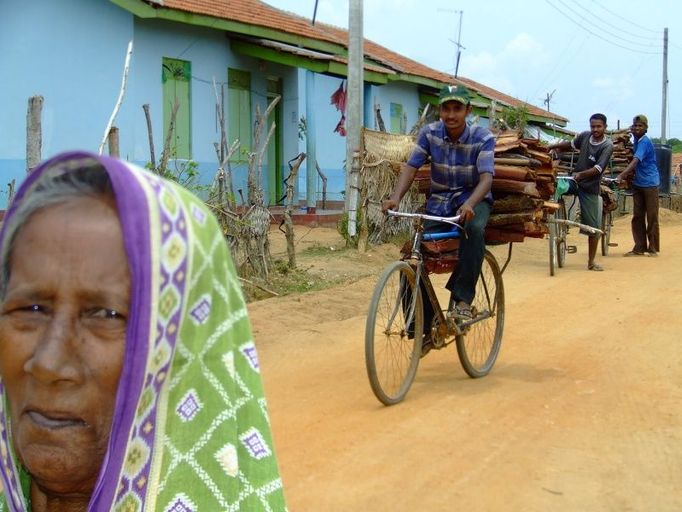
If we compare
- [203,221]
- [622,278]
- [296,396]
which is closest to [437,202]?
[296,396]

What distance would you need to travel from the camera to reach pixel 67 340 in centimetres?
128

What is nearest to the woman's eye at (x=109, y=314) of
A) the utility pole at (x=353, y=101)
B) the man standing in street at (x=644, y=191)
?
the utility pole at (x=353, y=101)

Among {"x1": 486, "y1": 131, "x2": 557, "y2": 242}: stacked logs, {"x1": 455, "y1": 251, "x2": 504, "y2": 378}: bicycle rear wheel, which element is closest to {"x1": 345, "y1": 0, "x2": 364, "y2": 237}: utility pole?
{"x1": 455, "y1": 251, "x2": 504, "y2": 378}: bicycle rear wheel

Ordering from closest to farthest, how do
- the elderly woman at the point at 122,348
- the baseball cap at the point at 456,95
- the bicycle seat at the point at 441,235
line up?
the elderly woman at the point at 122,348
the baseball cap at the point at 456,95
the bicycle seat at the point at 441,235

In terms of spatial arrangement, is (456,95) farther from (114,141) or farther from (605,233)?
(605,233)

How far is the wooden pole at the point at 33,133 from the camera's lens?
6.23 metres

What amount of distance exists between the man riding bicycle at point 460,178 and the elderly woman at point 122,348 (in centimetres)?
455

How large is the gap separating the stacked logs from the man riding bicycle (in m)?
0.41

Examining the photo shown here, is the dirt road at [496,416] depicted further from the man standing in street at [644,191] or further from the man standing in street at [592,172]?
the man standing in street at [644,191]

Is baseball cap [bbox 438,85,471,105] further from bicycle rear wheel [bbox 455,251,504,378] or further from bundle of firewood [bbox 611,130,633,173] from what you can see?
bundle of firewood [bbox 611,130,633,173]

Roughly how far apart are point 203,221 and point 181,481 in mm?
388

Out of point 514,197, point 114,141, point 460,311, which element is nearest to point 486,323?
point 460,311

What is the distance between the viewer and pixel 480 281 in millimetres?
6633

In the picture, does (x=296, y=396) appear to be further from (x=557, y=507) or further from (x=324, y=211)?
(x=324, y=211)
